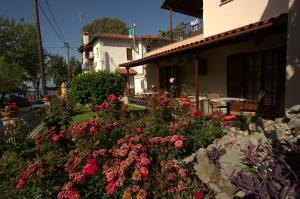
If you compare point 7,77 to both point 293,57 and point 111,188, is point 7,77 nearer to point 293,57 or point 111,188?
point 111,188

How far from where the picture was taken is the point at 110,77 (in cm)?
887

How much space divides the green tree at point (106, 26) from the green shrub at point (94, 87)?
39.6m

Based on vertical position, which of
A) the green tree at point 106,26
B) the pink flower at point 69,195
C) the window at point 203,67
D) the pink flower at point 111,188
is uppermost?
the green tree at point 106,26

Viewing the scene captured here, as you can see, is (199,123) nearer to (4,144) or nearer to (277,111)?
(277,111)

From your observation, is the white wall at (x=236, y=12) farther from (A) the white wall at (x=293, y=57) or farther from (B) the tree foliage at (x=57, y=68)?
(B) the tree foliage at (x=57, y=68)

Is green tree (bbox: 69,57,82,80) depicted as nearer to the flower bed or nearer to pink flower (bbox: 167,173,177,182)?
the flower bed

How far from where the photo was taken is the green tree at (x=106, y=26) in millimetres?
45812

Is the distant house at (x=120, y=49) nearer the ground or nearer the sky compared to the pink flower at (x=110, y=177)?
nearer the sky

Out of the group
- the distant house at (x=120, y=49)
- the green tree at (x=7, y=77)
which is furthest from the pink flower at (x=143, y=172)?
the green tree at (x=7, y=77)

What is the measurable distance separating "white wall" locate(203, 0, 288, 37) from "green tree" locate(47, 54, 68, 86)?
143 feet

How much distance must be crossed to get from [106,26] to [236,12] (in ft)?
138

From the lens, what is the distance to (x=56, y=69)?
46.2 m

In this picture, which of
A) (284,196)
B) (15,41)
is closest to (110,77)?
(284,196)

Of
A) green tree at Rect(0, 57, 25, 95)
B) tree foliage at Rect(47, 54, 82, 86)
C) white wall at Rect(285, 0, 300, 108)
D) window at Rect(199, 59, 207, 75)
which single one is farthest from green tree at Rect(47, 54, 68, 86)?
white wall at Rect(285, 0, 300, 108)
